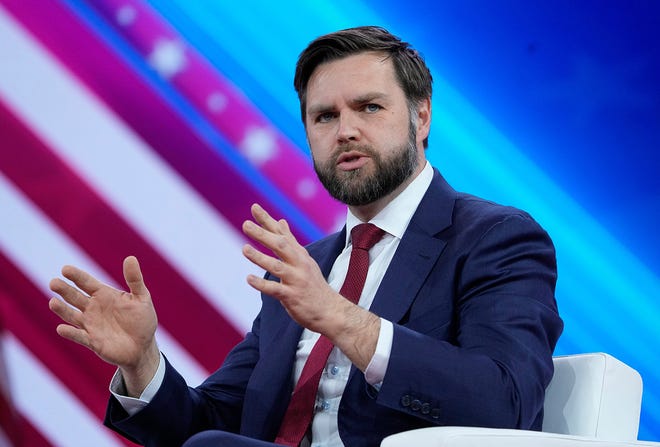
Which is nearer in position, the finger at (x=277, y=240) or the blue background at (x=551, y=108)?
the finger at (x=277, y=240)

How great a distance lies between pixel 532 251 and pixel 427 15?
1.43 meters

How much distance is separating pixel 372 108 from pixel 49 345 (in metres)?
1.50

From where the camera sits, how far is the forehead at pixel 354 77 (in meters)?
1.79

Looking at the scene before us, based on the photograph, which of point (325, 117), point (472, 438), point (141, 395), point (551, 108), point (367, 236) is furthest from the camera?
point (551, 108)

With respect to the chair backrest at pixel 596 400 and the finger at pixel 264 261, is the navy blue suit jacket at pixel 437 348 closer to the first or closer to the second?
the chair backrest at pixel 596 400

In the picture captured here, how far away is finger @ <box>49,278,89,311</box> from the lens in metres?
1.41

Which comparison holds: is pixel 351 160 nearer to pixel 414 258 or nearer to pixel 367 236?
pixel 367 236

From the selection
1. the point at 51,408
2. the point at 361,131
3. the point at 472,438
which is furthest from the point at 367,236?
the point at 51,408

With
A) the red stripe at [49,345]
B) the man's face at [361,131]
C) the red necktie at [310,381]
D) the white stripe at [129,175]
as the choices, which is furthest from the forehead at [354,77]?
the red stripe at [49,345]

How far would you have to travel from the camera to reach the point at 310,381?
156 cm

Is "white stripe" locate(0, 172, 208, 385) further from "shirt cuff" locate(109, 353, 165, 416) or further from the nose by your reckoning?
the nose

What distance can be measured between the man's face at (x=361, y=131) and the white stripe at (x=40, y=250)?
1151 millimetres

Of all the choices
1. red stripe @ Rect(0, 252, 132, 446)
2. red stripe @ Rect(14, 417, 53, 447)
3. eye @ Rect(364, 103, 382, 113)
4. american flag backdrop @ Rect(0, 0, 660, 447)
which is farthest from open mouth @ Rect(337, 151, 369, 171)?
red stripe @ Rect(14, 417, 53, 447)

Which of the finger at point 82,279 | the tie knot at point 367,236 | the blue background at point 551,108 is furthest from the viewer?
the blue background at point 551,108
